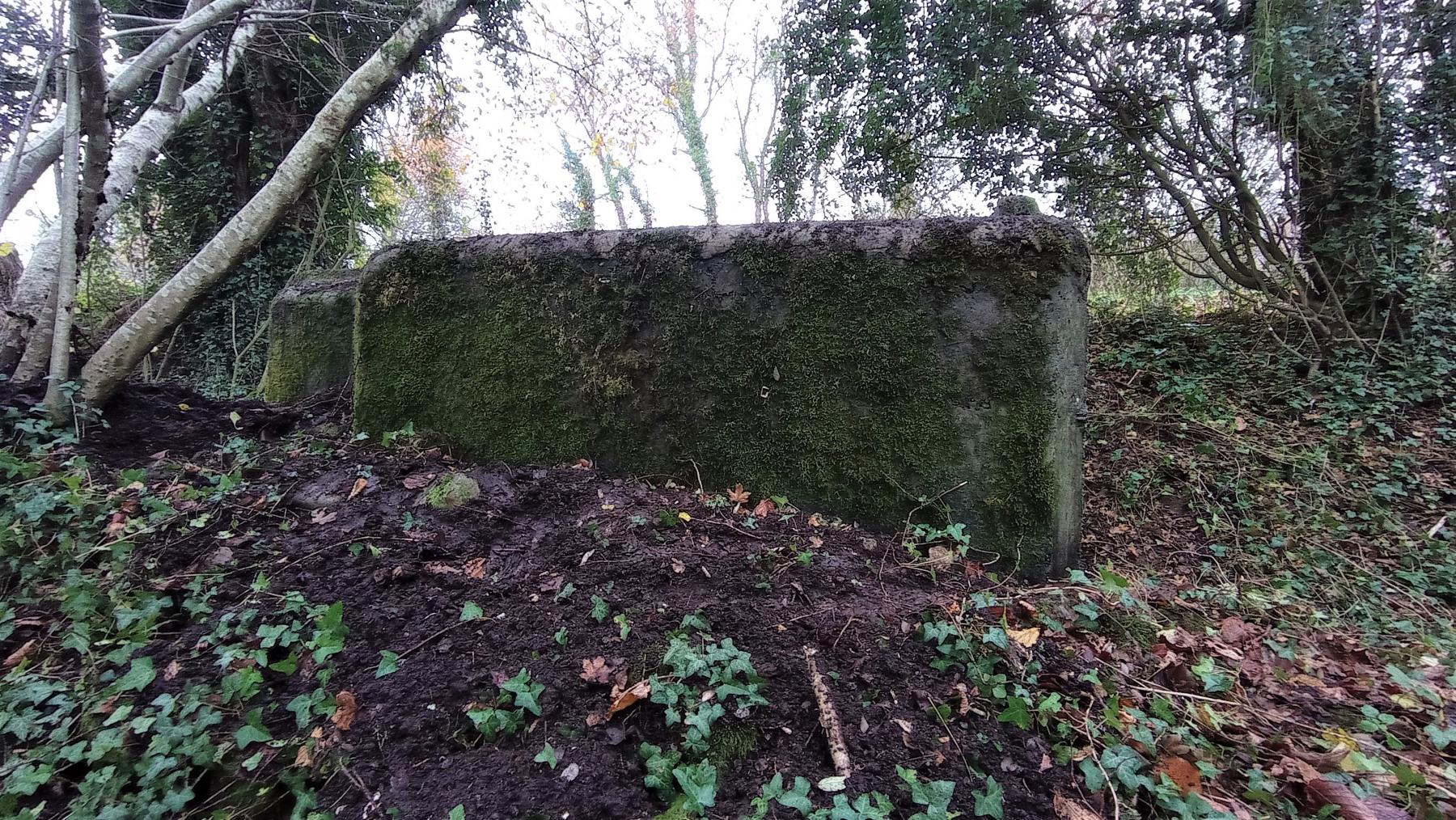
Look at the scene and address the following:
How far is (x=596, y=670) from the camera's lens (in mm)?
1868

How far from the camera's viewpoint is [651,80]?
26.9 ft

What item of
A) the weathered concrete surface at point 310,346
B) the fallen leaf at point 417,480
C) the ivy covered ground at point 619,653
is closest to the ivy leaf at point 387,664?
the ivy covered ground at point 619,653

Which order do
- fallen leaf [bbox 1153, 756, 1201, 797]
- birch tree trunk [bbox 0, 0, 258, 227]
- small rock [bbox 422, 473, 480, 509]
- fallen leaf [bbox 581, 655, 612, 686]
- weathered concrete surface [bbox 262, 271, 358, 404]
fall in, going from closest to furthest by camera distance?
fallen leaf [bbox 1153, 756, 1201, 797] → fallen leaf [bbox 581, 655, 612, 686] → small rock [bbox 422, 473, 480, 509] → birch tree trunk [bbox 0, 0, 258, 227] → weathered concrete surface [bbox 262, 271, 358, 404]

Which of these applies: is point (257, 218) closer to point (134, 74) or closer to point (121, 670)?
point (134, 74)

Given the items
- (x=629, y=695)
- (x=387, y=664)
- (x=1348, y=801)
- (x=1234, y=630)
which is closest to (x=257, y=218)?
(x=387, y=664)

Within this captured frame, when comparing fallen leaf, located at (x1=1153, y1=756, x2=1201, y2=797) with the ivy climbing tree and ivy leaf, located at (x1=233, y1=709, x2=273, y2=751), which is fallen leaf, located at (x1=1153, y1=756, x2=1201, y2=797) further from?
the ivy climbing tree

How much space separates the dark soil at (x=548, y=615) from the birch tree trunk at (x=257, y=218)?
1.03 ft

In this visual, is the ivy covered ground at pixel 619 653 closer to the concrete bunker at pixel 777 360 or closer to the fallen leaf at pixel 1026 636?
the fallen leaf at pixel 1026 636

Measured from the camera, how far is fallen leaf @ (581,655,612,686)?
1839 mm

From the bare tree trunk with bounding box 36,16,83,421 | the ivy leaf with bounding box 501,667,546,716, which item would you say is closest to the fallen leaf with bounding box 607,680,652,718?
the ivy leaf with bounding box 501,667,546,716

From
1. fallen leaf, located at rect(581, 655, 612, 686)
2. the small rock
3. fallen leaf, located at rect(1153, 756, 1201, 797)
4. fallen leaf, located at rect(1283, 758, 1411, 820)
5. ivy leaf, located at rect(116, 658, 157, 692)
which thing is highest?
the small rock

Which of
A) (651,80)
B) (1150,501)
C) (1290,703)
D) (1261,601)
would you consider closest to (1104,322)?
(1150,501)

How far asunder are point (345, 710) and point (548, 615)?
62cm

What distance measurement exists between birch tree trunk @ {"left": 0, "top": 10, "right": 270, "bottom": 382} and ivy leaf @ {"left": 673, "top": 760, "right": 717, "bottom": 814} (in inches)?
159
